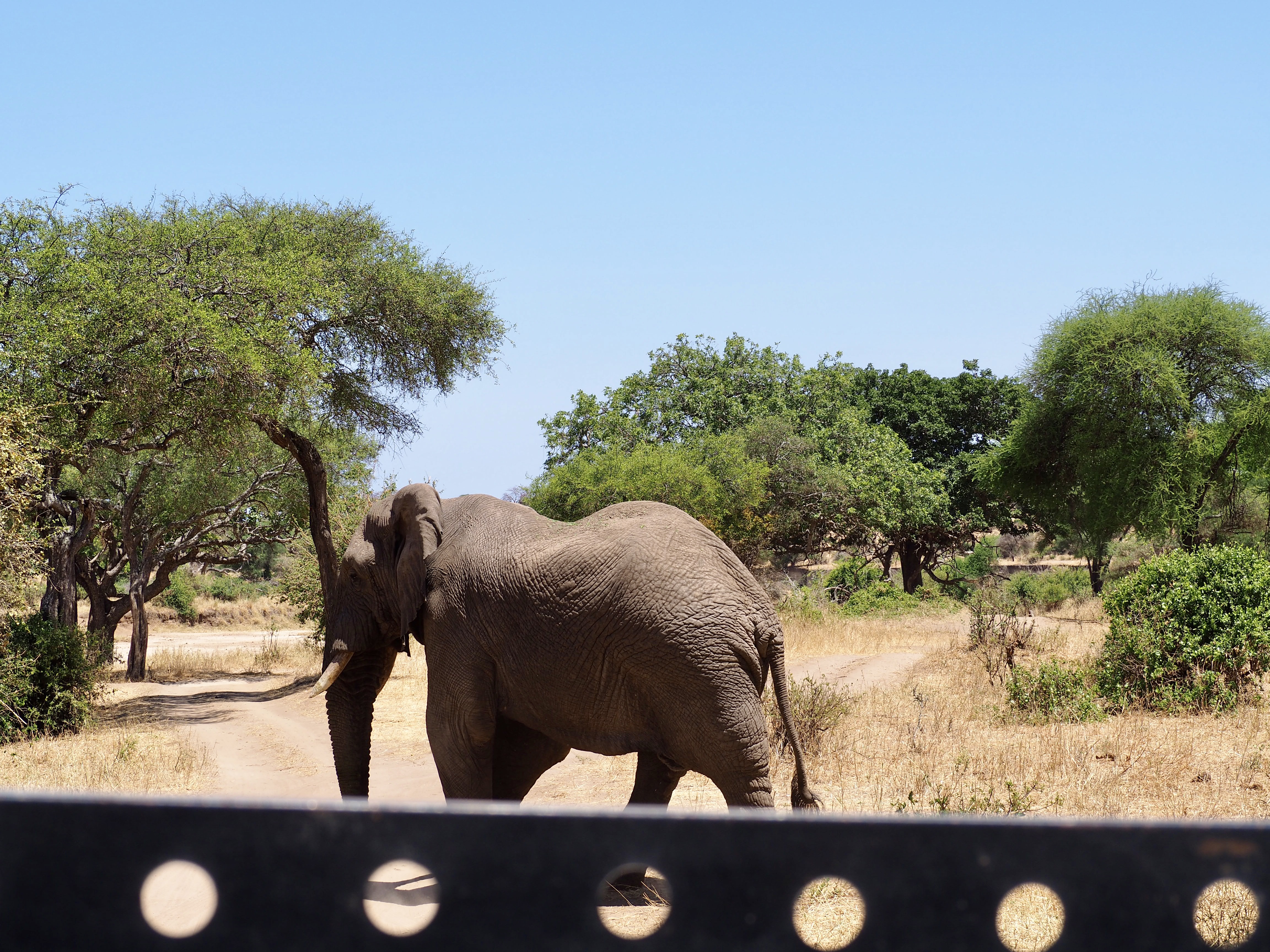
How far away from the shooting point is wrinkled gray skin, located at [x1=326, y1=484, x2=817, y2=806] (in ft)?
17.0

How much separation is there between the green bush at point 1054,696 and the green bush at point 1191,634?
0.34 meters

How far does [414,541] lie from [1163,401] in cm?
2201

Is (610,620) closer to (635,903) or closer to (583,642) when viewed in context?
(583,642)

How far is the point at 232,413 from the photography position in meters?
14.6

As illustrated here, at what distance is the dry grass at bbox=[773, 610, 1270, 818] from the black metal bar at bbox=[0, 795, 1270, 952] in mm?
6412

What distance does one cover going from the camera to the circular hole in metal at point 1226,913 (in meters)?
4.57

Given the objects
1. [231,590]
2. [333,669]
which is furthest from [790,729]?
[231,590]

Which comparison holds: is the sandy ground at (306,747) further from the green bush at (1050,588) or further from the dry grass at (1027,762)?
the green bush at (1050,588)

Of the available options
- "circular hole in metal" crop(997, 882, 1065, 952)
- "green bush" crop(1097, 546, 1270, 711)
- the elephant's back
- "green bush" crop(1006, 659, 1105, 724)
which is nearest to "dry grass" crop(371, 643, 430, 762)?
the elephant's back

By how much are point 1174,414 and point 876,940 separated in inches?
1031

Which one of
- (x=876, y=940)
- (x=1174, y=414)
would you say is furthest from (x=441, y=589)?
(x=1174, y=414)

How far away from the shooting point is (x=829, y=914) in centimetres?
593

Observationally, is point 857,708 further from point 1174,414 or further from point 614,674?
point 1174,414

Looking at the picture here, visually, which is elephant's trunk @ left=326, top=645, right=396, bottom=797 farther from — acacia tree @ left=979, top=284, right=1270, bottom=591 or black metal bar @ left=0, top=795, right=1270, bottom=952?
acacia tree @ left=979, top=284, right=1270, bottom=591
